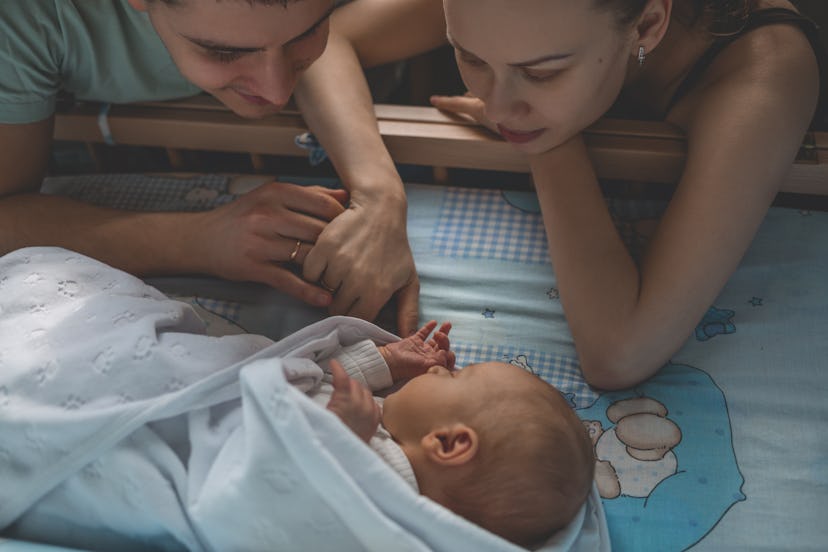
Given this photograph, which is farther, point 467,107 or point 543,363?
point 467,107

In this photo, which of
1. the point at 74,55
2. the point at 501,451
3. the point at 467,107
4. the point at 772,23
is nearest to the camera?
the point at 501,451

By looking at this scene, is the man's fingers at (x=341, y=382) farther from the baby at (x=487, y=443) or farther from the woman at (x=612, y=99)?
the woman at (x=612, y=99)

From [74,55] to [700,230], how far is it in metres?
0.93

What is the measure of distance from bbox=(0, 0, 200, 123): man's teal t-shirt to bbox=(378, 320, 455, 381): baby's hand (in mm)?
Answer: 616

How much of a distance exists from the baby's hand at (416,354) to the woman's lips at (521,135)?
294 millimetres

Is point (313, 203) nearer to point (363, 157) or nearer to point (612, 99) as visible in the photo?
point (363, 157)

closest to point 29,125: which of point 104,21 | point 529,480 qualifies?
point 104,21

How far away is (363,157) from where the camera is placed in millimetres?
1188

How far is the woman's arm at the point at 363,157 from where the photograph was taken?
1.09 m

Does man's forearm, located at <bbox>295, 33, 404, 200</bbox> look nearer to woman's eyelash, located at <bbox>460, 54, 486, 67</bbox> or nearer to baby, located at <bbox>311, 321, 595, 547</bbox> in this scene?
woman's eyelash, located at <bbox>460, 54, 486, 67</bbox>

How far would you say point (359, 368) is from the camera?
38.9 inches

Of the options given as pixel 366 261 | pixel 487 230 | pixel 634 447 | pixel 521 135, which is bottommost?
pixel 634 447

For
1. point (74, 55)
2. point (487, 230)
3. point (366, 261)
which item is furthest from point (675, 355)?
point (74, 55)

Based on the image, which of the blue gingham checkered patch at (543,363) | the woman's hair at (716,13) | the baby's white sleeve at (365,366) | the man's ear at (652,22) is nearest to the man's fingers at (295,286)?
the baby's white sleeve at (365,366)
